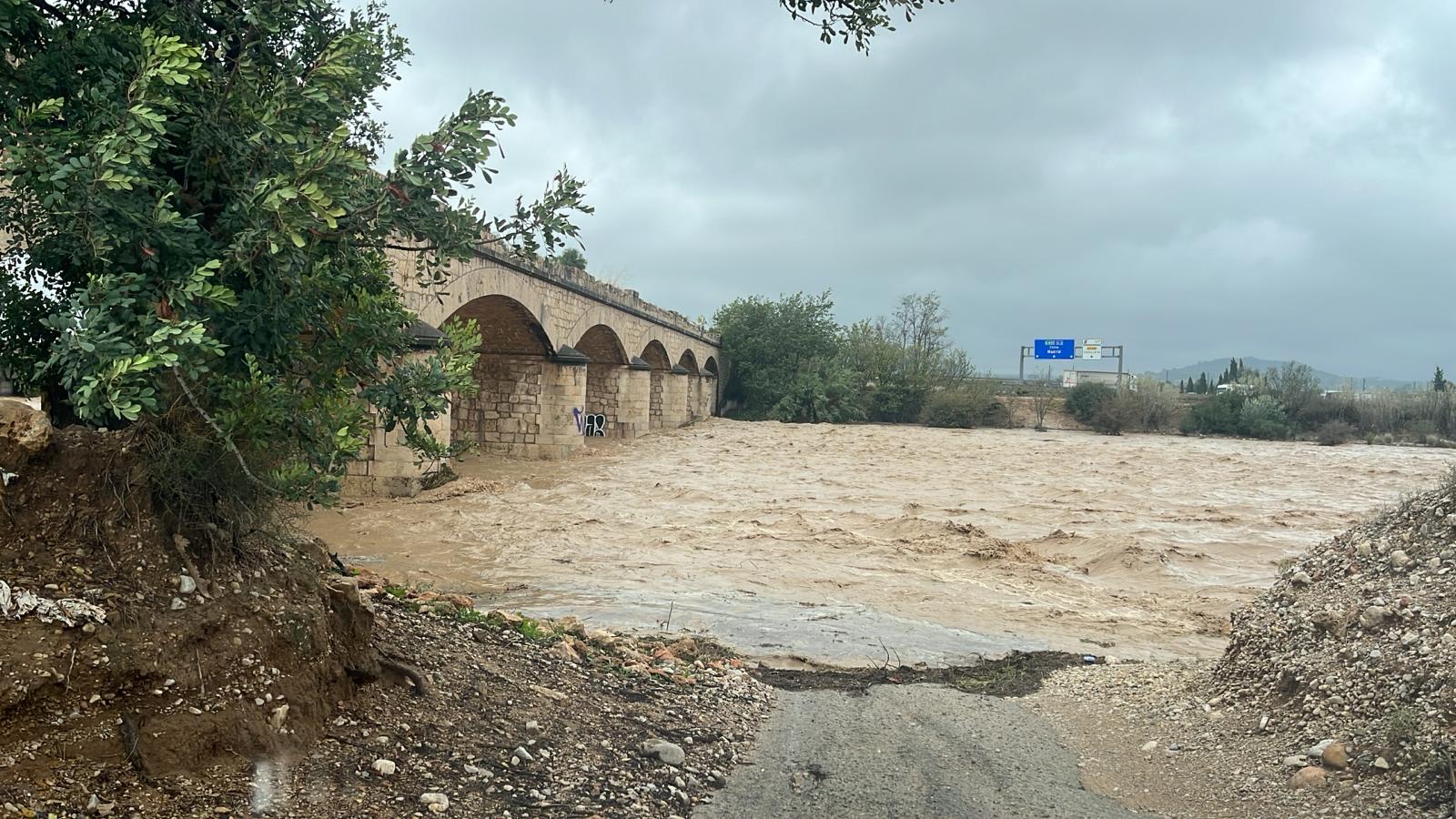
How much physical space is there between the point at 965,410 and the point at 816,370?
6.78 meters

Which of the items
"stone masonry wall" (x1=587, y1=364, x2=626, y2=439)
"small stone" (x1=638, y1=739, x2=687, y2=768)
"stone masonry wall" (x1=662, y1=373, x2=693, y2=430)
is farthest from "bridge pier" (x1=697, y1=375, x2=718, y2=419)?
"small stone" (x1=638, y1=739, x2=687, y2=768)

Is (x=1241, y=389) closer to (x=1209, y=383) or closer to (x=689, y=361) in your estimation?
(x=1209, y=383)

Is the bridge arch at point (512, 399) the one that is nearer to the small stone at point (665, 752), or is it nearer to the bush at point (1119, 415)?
the small stone at point (665, 752)

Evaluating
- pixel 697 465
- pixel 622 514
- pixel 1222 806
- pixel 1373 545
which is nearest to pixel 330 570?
pixel 1222 806

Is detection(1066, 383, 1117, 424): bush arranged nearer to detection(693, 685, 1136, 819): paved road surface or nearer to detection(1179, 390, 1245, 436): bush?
detection(1179, 390, 1245, 436): bush

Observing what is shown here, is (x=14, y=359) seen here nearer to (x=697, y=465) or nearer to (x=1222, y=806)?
(x=1222, y=806)

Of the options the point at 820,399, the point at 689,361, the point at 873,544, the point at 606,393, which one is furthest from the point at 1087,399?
the point at 873,544

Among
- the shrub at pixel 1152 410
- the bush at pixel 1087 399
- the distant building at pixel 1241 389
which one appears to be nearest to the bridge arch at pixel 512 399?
the bush at pixel 1087 399

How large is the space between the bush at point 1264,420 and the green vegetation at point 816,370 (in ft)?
32.3

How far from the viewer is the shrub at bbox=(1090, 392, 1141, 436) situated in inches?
1601

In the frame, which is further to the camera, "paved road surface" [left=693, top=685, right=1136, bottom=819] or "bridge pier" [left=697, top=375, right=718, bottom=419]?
"bridge pier" [left=697, top=375, right=718, bottom=419]

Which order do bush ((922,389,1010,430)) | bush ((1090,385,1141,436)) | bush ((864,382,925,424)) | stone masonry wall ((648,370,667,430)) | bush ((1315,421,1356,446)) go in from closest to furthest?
stone masonry wall ((648,370,667,430)), bush ((1315,421,1356,446)), bush ((1090,385,1141,436)), bush ((922,389,1010,430)), bush ((864,382,925,424))

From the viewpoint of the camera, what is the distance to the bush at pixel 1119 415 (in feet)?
133

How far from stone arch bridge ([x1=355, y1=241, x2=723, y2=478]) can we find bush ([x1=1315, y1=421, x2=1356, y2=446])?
82.9 feet
